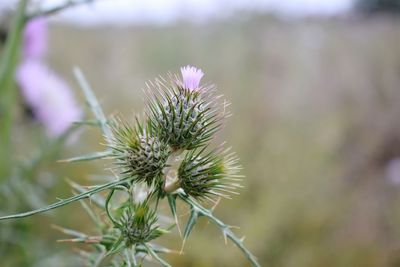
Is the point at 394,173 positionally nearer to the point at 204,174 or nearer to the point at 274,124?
the point at 274,124

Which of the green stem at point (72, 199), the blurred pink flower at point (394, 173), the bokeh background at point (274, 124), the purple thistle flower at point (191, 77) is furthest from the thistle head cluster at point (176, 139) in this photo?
the blurred pink flower at point (394, 173)

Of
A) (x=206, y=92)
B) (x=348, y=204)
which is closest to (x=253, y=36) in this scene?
(x=348, y=204)

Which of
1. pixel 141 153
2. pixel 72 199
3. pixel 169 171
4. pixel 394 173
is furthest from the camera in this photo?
pixel 394 173

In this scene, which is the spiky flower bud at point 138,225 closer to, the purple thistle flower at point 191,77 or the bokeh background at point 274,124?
the purple thistle flower at point 191,77

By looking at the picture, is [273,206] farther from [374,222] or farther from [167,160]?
[167,160]

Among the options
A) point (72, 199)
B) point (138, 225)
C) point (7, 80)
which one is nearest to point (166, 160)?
point (138, 225)
